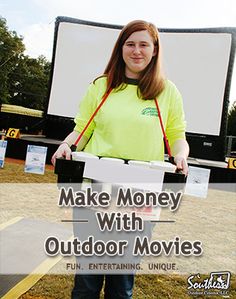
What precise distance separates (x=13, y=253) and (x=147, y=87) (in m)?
2.25

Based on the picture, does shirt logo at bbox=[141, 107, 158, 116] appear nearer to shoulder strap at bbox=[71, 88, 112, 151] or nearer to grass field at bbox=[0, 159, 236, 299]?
shoulder strap at bbox=[71, 88, 112, 151]

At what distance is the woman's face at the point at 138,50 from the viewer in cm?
130

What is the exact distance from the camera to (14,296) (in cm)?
233

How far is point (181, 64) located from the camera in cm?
798

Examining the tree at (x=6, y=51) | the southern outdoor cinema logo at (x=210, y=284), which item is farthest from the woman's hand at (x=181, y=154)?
the tree at (x=6, y=51)

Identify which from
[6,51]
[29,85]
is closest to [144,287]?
[6,51]

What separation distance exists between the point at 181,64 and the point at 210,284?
6.09m

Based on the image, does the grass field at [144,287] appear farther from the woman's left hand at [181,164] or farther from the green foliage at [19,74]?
the green foliage at [19,74]

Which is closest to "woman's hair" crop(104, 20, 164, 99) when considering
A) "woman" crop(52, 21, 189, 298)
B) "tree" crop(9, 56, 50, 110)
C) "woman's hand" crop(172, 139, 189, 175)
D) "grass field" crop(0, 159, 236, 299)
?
"woman" crop(52, 21, 189, 298)

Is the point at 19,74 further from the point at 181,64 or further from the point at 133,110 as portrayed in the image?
the point at 133,110

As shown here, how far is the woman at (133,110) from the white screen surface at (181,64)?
263 inches

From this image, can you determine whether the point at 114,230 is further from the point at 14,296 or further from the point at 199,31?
the point at 199,31

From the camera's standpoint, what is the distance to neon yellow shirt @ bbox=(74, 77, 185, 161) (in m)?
1.31

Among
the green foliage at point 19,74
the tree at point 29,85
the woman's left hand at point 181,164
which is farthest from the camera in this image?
the tree at point 29,85
